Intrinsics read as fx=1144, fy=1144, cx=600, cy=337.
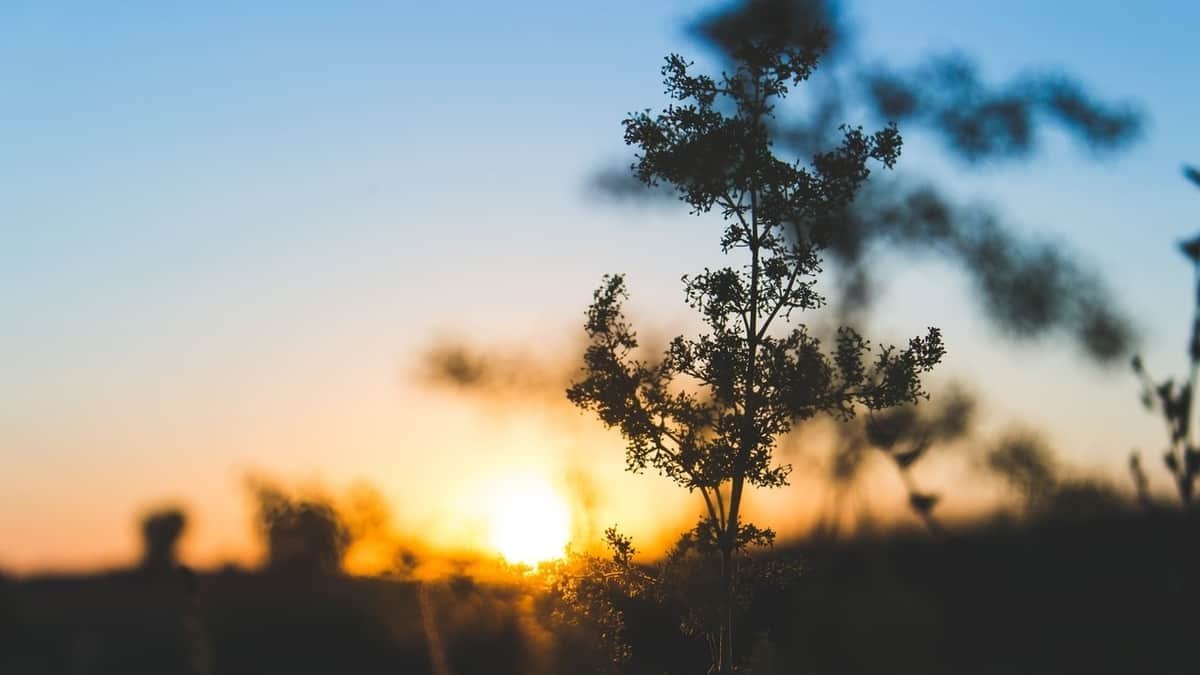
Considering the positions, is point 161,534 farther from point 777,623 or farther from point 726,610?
point 777,623

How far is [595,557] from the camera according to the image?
2955cm

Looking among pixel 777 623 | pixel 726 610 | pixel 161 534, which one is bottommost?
pixel 777 623

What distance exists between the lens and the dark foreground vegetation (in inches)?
1125

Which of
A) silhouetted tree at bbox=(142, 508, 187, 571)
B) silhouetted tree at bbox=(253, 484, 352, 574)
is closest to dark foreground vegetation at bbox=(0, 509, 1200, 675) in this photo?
silhouetted tree at bbox=(253, 484, 352, 574)

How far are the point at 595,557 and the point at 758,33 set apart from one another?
46.0 feet

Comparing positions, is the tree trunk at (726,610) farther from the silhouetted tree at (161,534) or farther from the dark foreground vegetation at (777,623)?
the silhouetted tree at (161,534)

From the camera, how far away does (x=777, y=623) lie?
4044 cm

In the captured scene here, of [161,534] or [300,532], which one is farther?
[300,532]

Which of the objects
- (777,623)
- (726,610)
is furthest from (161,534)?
(777,623)

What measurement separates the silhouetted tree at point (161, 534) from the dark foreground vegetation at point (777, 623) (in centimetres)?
1393

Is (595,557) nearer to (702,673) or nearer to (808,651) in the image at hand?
(702,673)

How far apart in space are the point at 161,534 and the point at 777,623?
33.3 metres

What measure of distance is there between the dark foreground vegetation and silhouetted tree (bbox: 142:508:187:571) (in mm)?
13928

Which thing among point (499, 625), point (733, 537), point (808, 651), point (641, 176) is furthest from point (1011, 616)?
point (641, 176)
